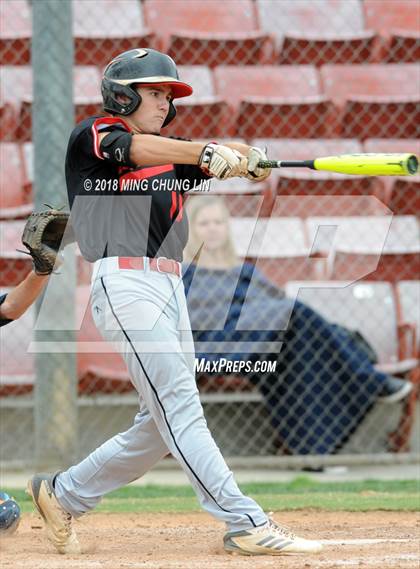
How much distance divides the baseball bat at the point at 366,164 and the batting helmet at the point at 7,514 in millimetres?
1650

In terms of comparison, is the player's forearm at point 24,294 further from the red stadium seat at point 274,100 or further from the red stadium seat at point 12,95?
the red stadium seat at point 274,100

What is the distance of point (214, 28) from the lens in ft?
27.7

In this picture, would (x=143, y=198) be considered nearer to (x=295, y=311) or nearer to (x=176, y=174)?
(x=176, y=174)

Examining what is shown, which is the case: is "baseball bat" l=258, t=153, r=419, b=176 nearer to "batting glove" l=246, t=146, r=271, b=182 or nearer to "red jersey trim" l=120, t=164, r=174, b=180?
"batting glove" l=246, t=146, r=271, b=182

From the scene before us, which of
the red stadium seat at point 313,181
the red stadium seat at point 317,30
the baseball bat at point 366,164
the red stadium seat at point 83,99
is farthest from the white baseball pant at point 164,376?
the red stadium seat at point 317,30

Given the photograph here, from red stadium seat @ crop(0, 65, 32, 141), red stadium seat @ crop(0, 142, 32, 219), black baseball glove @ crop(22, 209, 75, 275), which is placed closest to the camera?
black baseball glove @ crop(22, 209, 75, 275)

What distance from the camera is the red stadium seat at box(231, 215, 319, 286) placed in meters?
6.59

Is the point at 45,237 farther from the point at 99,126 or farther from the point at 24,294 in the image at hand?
the point at 99,126

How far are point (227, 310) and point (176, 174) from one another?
7.53 ft

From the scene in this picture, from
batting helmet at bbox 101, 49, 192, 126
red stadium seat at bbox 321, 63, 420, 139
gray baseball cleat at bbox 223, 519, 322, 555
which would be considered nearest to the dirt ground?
gray baseball cleat at bbox 223, 519, 322, 555

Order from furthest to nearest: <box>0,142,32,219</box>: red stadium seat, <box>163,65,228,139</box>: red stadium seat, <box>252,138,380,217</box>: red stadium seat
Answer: <box>163,65,228,139</box>: red stadium seat → <box>0,142,32,219</box>: red stadium seat → <box>252,138,380,217</box>: red stadium seat

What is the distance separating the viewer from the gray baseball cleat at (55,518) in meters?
3.78

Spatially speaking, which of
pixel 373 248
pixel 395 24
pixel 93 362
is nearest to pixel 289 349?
pixel 373 248

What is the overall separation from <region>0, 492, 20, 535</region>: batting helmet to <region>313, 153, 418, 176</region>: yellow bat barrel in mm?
1734
